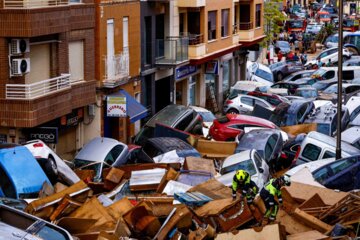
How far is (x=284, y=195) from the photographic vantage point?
20.5m

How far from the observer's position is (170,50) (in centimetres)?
3797

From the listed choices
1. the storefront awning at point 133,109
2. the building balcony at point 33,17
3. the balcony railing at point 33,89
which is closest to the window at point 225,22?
the storefront awning at point 133,109

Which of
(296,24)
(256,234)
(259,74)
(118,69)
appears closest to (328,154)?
(118,69)

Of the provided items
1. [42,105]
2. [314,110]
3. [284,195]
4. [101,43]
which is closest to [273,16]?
[314,110]

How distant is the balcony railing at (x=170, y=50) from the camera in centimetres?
3741

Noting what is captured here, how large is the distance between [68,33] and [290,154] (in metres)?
7.56

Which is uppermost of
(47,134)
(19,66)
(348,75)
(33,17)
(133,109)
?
(33,17)

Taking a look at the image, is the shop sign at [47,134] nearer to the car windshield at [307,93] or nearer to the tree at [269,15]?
the car windshield at [307,93]

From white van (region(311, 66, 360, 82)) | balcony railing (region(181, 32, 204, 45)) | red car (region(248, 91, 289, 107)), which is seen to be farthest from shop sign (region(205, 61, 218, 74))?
white van (region(311, 66, 360, 82))

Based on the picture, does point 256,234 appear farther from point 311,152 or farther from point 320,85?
point 320,85

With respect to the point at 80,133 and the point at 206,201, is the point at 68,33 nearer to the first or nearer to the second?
the point at 80,133

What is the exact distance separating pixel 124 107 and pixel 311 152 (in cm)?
706

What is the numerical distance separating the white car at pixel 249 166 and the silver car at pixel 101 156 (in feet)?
9.69

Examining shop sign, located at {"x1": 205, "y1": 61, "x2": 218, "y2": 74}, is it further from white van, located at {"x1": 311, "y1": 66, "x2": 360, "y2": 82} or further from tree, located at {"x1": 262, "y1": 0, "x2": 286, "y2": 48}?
tree, located at {"x1": 262, "y1": 0, "x2": 286, "y2": 48}
